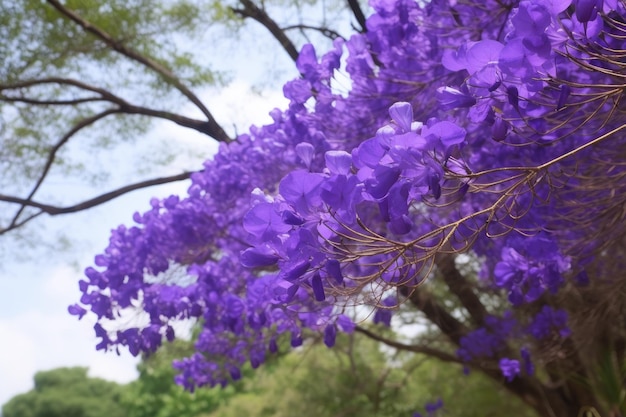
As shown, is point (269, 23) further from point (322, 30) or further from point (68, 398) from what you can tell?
point (68, 398)

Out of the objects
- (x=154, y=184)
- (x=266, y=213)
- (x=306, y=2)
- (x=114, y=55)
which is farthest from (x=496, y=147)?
(x=114, y=55)

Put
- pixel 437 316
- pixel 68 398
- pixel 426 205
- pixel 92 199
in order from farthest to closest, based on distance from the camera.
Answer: pixel 68 398 → pixel 92 199 → pixel 437 316 → pixel 426 205

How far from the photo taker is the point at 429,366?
8438mm

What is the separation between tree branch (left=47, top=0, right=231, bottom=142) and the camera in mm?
5559

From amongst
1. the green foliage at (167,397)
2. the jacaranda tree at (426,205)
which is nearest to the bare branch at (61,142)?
the jacaranda tree at (426,205)

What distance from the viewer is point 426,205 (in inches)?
78.7

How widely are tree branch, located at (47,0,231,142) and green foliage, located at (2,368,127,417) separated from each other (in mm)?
15436

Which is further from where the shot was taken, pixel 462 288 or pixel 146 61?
pixel 146 61

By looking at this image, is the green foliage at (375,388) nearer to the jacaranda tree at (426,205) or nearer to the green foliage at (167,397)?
the jacaranda tree at (426,205)

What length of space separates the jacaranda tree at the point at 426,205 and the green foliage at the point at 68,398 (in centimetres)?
1682

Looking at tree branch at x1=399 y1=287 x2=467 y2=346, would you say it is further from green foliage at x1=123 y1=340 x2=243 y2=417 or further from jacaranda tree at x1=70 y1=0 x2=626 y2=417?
green foliage at x1=123 y1=340 x2=243 y2=417

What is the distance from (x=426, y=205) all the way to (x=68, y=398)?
66.7 feet

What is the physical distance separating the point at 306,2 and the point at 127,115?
6.33ft

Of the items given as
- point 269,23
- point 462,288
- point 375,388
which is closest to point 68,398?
point 375,388
